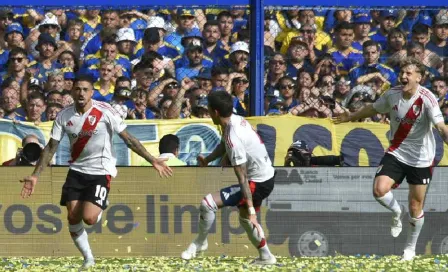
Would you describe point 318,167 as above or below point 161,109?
below

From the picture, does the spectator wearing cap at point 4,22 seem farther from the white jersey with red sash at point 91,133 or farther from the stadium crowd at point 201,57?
the white jersey with red sash at point 91,133

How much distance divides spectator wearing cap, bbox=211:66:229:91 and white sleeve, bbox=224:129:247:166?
339 centimetres

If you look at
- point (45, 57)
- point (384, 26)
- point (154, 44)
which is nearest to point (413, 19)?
point (384, 26)

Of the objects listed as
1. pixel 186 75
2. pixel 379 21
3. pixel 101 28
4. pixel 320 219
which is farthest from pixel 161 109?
pixel 379 21

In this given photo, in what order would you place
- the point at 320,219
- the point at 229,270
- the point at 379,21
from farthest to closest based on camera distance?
1. the point at 379,21
2. the point at 320,219
3. the point at 229,270

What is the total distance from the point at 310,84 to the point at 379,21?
4.99ft

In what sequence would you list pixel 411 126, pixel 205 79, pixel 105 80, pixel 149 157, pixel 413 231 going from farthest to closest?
pixel 105 80 → pixel 205 79 → pixel 413 231 → pixel 411 126 → pixel 149 157

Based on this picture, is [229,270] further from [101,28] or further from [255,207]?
[101,28]

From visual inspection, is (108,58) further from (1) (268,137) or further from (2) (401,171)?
(2) (401,171)

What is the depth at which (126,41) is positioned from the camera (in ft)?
42.4

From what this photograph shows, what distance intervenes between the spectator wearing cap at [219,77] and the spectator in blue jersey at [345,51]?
5.29 ft

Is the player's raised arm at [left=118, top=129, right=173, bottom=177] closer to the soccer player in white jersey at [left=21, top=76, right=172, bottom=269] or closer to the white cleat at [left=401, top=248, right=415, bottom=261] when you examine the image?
the soccer player in white jersey at [left=21, top=76, right=172, bottom=269]

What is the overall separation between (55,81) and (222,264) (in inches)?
163

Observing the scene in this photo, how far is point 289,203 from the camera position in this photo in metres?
11.4
